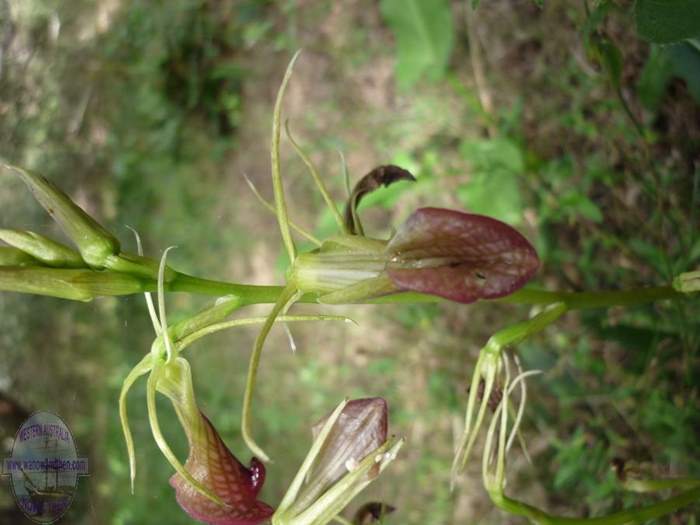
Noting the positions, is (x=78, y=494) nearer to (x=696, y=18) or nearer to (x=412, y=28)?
(x=696, y=18)

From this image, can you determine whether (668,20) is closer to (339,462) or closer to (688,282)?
(688,282)

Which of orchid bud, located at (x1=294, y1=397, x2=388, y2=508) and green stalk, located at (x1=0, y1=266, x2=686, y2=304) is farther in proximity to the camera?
orchid bud, located at (x1=294, y1=397, x2=388, y2=508)

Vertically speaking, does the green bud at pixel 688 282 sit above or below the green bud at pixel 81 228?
below

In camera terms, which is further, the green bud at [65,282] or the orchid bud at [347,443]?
the orchid bud at [347,443]

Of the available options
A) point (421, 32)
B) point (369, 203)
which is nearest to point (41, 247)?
point (369, 203)

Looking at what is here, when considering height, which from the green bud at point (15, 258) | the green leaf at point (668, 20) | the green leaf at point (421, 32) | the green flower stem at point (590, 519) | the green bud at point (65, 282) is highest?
the green leaf at point (421, 32)

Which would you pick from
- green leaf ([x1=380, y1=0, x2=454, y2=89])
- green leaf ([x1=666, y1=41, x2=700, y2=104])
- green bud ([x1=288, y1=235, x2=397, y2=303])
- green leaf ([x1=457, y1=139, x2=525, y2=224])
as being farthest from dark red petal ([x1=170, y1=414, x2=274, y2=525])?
green leaf ([x1=380, y1=0, x2=454, y2=89])

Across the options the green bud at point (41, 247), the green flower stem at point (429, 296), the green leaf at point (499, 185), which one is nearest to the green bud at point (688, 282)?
the green flower stem at point (429, 296)

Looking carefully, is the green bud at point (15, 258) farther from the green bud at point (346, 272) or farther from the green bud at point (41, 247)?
the green bud at point (346, 272)

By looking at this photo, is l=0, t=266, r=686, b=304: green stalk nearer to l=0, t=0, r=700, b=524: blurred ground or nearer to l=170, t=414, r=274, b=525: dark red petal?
l=170, t=414, r=274, b=525: dark red petal
